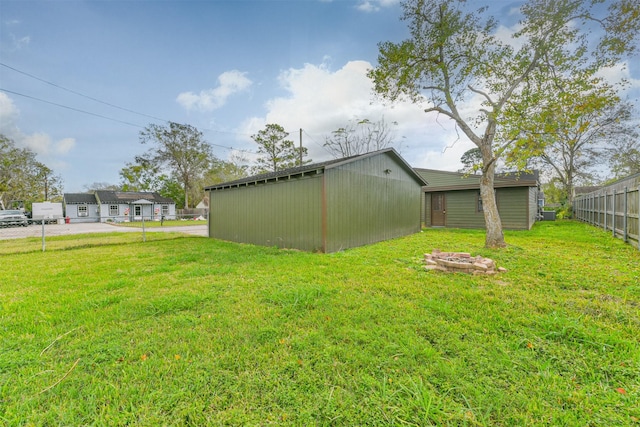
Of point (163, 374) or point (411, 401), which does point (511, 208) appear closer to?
point (411, 401)

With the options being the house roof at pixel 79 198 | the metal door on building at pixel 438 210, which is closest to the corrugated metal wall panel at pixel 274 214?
the metal door on building at pixel 438 210

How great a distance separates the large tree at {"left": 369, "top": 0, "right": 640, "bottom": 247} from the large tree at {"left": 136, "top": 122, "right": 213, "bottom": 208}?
26318 millimetres

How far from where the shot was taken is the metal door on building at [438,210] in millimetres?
13609

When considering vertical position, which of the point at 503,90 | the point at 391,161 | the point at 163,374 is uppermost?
the point at 503,90

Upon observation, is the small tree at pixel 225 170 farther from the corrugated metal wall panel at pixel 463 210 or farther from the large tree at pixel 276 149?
the corrugated metal wall panel at pixel 463 210

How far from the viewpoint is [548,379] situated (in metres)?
1.74

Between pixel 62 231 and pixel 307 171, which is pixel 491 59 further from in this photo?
pixel 62 231

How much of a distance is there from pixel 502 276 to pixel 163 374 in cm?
489

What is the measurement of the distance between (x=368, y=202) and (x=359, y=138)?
50.2 feet

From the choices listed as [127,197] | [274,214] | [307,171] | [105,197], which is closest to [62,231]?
[274,214]

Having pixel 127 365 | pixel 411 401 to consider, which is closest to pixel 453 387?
pixel 411 401

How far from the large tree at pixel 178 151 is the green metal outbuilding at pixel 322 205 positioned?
21357 millimetres

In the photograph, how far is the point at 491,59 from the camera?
22.3ft

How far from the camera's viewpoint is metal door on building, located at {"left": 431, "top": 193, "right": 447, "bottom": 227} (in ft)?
44.7
